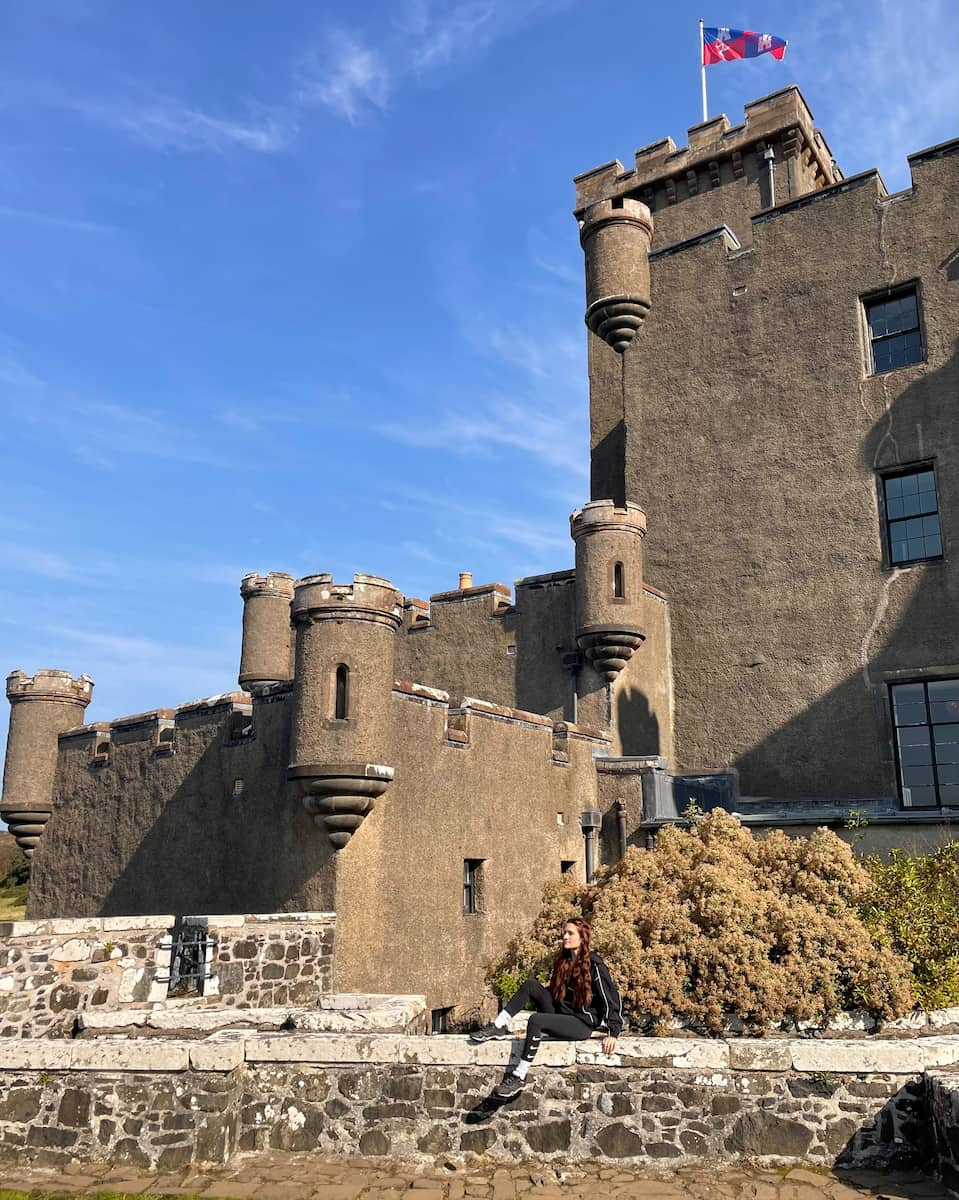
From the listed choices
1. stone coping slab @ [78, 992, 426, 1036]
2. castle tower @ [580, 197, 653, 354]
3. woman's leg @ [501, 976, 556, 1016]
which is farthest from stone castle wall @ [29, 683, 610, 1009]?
castle tower @ [580, 197, 653, 354]

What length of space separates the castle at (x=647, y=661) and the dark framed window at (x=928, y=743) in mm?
49

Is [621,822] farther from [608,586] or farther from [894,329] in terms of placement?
[894,329]

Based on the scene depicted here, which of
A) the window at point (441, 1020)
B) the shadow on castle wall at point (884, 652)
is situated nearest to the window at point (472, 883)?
the window at point (441, 1020)

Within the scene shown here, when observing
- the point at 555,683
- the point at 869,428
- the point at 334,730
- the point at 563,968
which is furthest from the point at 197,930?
the point at 869,428

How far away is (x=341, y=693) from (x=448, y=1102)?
7323 mm

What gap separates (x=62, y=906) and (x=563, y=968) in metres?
15.0

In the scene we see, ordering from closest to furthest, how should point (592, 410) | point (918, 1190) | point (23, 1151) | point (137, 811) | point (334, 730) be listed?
point (918, 1190) → point (23, 1151) → point (334, 730) → point (137, 811) → point (592, 410)

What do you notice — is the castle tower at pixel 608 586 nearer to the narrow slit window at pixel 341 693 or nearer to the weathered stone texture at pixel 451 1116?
the narrow slit window at pixel 341 693

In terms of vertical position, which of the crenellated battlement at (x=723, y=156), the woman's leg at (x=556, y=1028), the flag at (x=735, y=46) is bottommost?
the woman's leg at (x=556, y=1028)

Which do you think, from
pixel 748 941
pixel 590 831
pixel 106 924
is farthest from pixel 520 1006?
A: pixel 590 831

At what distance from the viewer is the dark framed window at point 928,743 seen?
17672 millimetres

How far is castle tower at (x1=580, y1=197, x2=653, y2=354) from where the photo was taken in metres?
22.7

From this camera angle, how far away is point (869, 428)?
19.6m

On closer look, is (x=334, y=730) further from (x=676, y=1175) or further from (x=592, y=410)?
(x=592, y=410)
